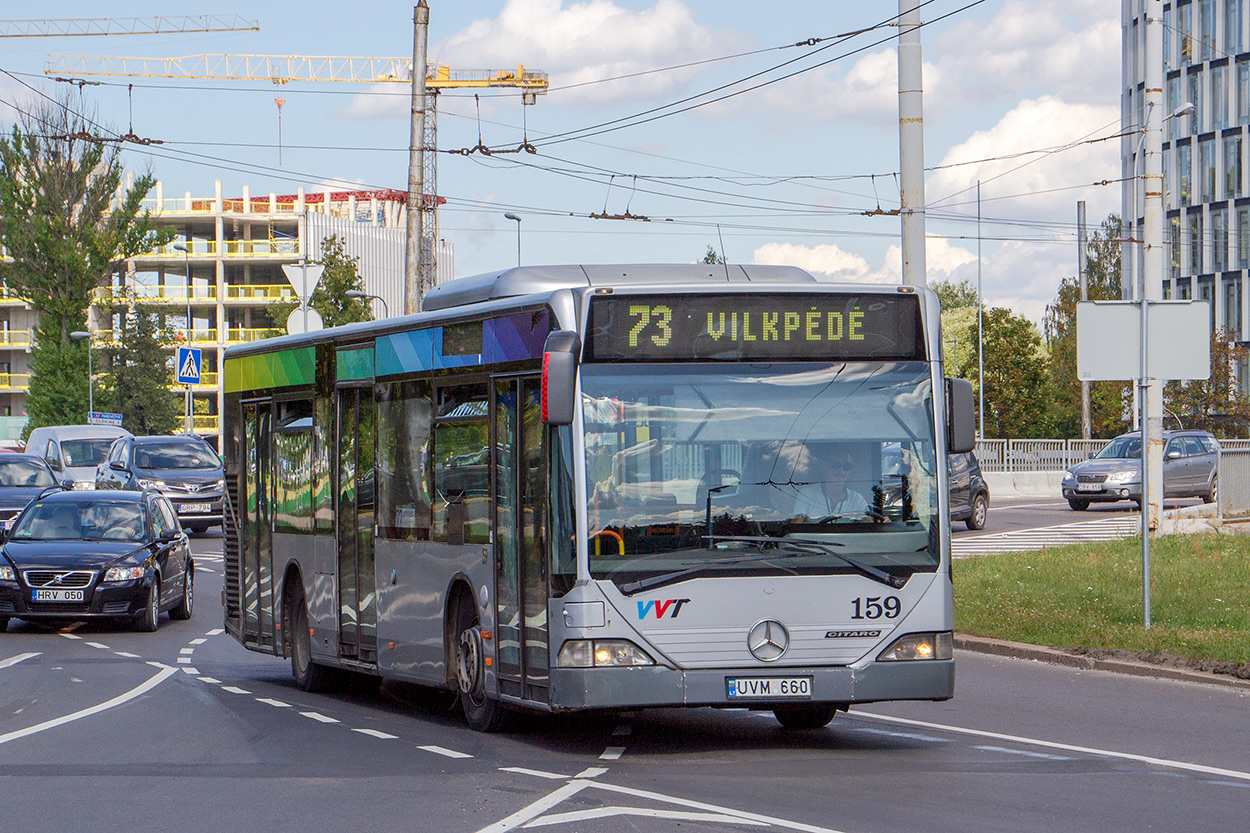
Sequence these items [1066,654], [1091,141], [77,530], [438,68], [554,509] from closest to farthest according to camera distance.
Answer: [554,509], [1066,654], [77,530], [1091,141], [438,68]

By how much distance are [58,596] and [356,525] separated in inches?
308

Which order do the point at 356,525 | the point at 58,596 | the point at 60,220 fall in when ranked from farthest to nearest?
1. the point at 60,220
2. the point at 58,596
3. the point at 356,525

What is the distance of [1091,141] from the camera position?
35219 millimetres

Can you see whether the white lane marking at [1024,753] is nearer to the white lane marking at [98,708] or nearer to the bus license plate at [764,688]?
the bus license plate at [764,688]

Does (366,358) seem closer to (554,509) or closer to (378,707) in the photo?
(378,707)

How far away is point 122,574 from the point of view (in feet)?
67.0

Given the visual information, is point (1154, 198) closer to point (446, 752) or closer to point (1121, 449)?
point (446, 752)

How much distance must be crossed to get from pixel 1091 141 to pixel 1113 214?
299 ft

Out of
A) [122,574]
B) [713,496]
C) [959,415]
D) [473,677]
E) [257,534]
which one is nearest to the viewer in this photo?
[713,496]

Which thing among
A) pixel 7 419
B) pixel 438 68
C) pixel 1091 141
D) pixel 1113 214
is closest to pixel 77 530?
pixel 1091 141

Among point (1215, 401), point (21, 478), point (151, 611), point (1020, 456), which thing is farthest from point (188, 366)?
point (1215, 401)

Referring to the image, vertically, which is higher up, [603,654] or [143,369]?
[143,369]

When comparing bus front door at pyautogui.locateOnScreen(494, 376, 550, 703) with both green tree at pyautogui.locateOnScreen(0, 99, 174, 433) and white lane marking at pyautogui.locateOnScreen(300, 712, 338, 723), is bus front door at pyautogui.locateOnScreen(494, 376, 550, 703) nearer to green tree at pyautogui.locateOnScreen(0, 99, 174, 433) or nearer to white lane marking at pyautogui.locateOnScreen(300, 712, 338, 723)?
white lane marking at pyautogui.locateOnScreen(300, 712, 338, 723)

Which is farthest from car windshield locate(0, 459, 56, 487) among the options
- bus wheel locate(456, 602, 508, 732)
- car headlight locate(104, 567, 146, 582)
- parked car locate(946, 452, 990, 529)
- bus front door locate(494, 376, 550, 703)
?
bus front door locate(494, 376, 550, 703)
